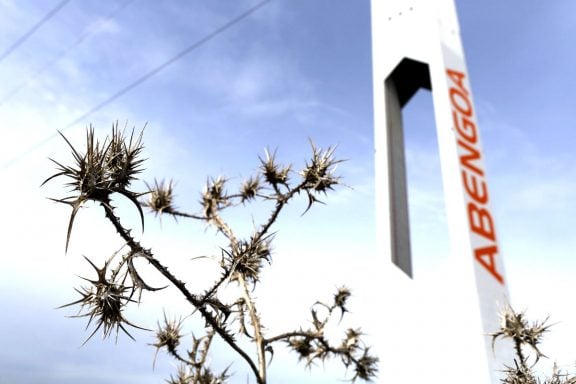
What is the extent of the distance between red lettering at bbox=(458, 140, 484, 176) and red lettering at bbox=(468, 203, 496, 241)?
0.55 metres

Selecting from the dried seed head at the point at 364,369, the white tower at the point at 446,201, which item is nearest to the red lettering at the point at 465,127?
the white tower at the point at 446,201

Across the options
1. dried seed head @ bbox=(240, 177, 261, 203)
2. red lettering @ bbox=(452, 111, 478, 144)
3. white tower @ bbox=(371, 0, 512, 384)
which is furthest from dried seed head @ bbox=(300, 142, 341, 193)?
red lettering @ bbox=(452, 111, 478, 144)

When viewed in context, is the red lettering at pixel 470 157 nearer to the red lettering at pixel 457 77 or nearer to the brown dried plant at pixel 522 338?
the red lettering at pixel 457 77

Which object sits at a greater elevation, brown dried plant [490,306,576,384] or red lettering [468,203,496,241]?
red lettering [468,203,496,241]

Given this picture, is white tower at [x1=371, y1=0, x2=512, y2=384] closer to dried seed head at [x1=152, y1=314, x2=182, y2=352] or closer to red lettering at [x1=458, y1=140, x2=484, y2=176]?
red lettering at [x1=458, y1=140, x2=484, y2=176]

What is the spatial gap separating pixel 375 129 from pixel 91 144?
5675mm

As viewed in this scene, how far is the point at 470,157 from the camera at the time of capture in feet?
20.0

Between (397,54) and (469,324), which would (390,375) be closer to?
(469,324)

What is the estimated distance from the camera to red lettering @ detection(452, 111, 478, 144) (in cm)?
620

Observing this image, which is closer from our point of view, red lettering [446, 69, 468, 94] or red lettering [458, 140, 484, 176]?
red lettering [458, 140, 484, 176]

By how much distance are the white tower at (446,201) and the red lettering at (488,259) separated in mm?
13

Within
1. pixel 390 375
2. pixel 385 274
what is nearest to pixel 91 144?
pixel 390 375

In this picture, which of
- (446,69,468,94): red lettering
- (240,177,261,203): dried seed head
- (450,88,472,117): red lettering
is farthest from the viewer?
(446,69,468,94): red lettering

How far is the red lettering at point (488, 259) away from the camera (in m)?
5.53
